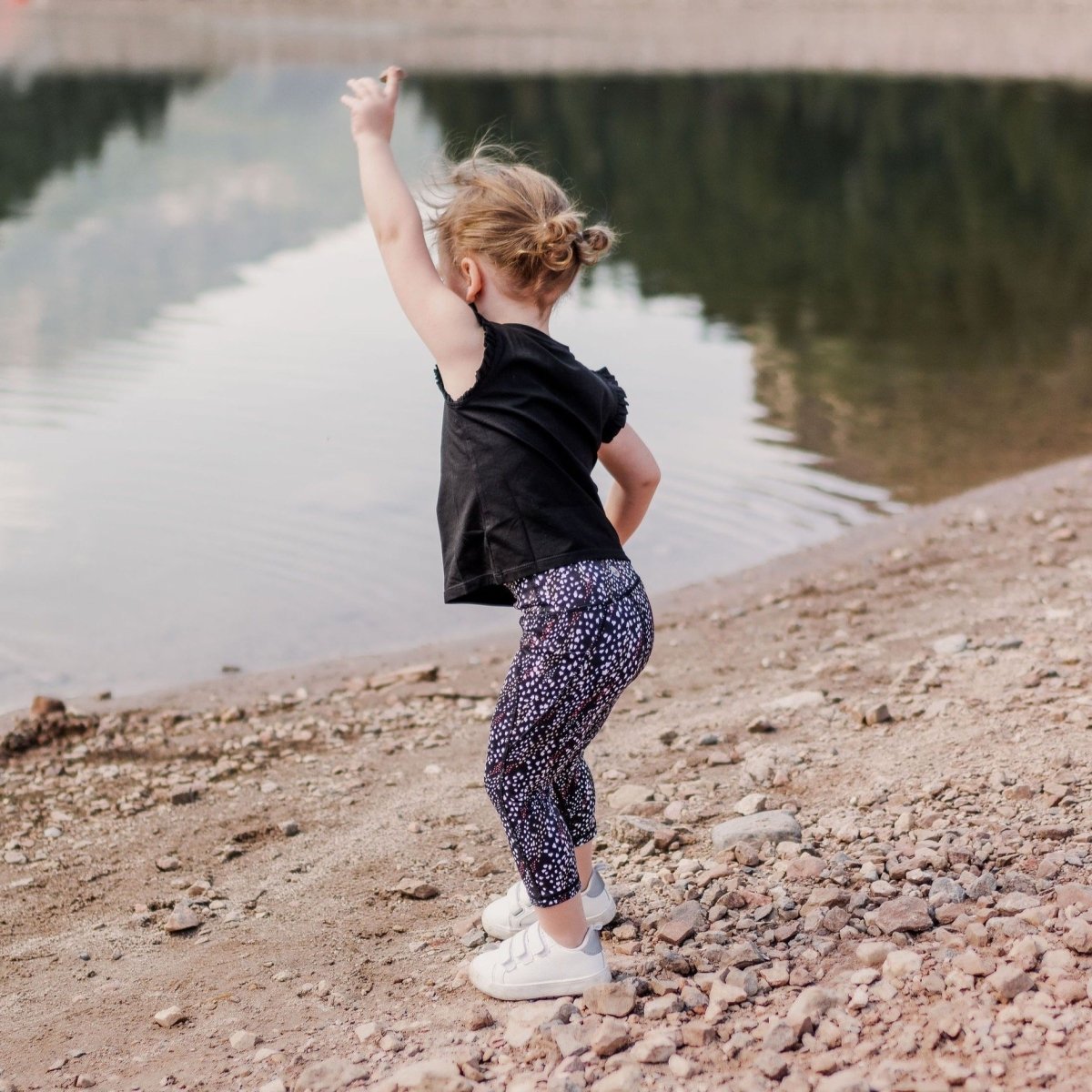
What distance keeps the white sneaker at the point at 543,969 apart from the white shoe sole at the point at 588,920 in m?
0.23

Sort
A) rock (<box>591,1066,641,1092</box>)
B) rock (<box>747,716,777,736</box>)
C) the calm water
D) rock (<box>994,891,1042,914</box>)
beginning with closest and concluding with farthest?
1. rock (<box>591,1066,641,1092</box>)
2. rock (<box>994,891,1042,914</box>)
3. rock (<box>747,716,777,736</box>)
4. the calm water

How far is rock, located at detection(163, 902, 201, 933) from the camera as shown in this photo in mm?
3809

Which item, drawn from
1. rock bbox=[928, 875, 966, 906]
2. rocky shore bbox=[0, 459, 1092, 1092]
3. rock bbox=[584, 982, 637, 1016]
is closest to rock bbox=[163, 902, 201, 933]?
rocky shore bbox=[0, 459, 1092, 1092]

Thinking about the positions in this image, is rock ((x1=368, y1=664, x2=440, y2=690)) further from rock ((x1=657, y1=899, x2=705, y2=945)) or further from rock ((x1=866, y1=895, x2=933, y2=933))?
rock ((x1=866, y1=895, x2=933, y2=933))

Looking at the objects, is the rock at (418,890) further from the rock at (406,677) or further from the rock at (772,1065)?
the rock at (406,677)

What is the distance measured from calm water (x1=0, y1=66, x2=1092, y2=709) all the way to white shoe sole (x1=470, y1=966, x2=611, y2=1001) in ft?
6.25

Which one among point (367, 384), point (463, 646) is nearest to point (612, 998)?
point (463, 646)

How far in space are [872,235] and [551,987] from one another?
66.2 ft

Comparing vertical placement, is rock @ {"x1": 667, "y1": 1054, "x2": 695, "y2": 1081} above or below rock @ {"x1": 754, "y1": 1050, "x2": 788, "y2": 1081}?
below

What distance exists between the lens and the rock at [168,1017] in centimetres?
330

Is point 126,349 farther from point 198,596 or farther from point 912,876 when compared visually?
point 912,876

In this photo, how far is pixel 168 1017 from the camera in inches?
130

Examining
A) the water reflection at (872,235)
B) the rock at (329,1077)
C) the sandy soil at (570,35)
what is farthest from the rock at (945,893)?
the sandy soil at (570,35)

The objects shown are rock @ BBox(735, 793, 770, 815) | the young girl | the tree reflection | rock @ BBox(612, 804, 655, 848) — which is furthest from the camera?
the tree reflection
